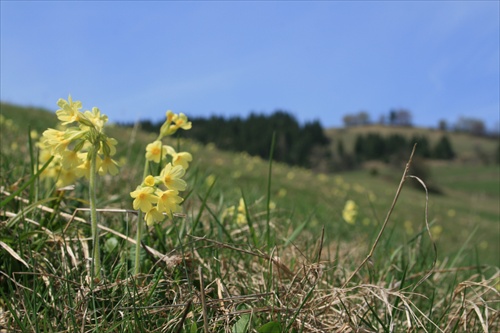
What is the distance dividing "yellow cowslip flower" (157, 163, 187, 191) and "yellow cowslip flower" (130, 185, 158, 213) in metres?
0.05

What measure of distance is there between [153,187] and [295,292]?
2.17 feet

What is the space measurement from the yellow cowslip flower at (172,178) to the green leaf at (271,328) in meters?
0.51

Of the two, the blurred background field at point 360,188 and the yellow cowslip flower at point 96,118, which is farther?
the blurred background field at point 360,188

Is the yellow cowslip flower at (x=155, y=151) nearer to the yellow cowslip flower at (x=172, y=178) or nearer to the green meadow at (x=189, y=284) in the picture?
the green meadow at (x=189, y=284)

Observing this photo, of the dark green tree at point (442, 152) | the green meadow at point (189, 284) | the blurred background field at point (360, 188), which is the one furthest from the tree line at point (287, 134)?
the green meadow at point (189, 284)

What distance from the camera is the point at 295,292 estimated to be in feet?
5.23

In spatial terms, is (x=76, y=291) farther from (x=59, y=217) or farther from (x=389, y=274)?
(x=389, y=274)

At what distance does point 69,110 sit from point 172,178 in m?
0.45

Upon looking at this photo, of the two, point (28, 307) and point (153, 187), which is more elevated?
point (153, 187)

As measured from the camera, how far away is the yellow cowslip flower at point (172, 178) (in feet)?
4.68

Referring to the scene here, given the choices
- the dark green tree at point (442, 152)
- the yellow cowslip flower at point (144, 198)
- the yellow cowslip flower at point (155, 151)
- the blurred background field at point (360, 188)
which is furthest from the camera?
the dark green tree at point (442, 152)

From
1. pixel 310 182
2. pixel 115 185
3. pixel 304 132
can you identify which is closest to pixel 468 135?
pixel 304 132

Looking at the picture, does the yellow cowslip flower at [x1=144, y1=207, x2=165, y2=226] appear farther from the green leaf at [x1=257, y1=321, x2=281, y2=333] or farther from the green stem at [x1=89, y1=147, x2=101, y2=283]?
the green leaf at [x1=257, y1=321, x2=281, y2=333]

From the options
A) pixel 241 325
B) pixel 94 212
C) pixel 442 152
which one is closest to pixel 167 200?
pixel 94 212
